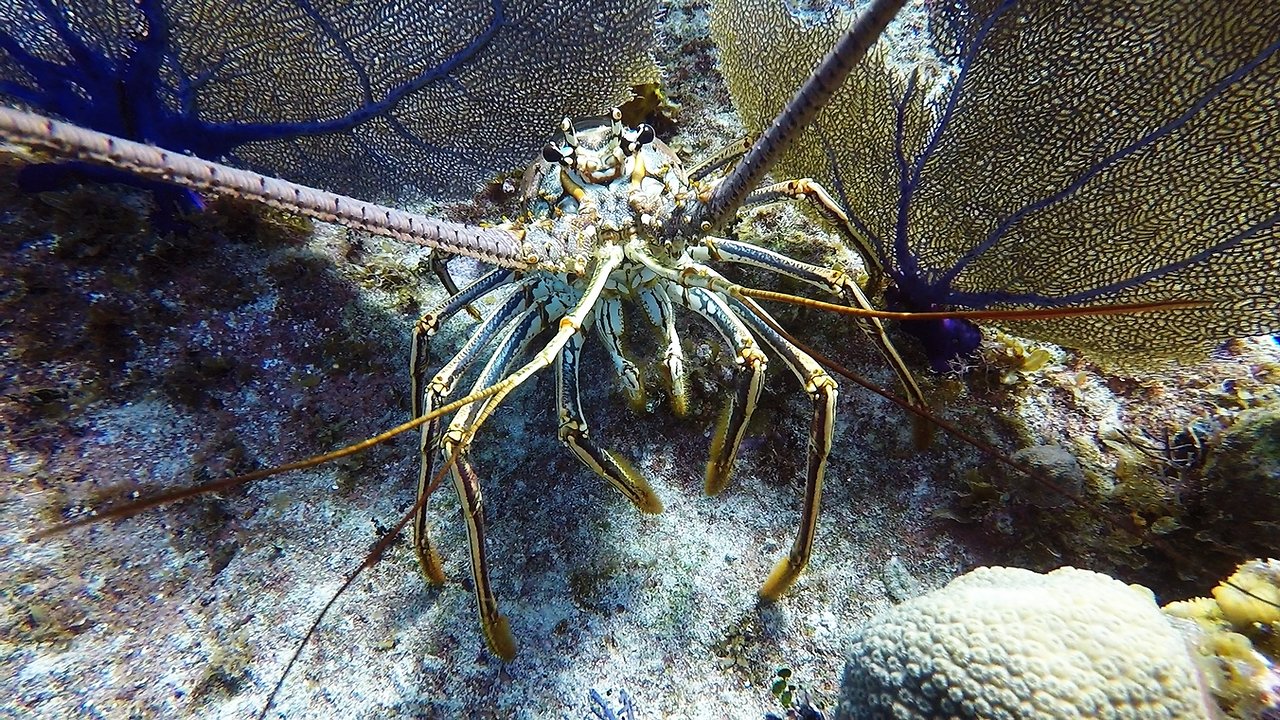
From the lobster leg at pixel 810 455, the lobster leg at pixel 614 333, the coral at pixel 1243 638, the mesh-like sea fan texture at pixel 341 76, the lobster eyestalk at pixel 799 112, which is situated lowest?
the coral at pixel 1243 638

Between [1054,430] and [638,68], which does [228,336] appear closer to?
[638,68]

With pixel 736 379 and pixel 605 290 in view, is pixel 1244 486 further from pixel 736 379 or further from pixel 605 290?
pixel 605 290

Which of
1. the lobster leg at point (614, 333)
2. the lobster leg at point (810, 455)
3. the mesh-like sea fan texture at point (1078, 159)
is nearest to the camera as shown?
the mesh-like sea fan texture at point (1078, 159)

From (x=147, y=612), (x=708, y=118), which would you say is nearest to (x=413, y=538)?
(x=147, y=612)

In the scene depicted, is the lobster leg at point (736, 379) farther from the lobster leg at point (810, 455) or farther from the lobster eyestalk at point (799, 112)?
the lobster eyestalk at point (799, 112)

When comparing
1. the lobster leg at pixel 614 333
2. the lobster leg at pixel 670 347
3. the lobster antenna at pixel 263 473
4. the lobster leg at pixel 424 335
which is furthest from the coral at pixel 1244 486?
the lobster leg at pixel 424 335

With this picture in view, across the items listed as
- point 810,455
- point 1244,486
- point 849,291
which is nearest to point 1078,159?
point 849,291
